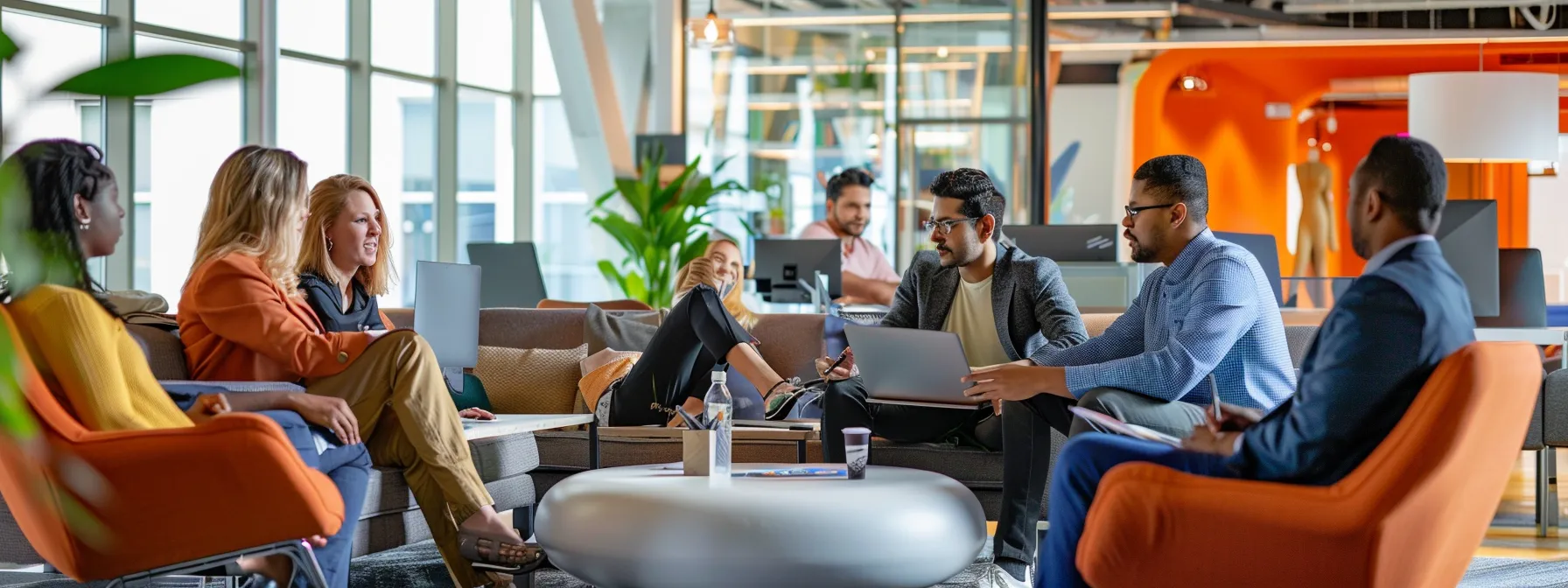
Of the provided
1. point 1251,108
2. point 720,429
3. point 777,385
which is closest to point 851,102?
point 1251,108

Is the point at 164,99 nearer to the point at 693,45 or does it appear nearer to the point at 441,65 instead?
the point at 693,45

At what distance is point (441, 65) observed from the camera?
32.6 feet

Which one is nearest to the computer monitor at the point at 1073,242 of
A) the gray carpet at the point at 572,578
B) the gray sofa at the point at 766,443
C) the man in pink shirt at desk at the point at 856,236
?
the gray sofa at the point at 766,443

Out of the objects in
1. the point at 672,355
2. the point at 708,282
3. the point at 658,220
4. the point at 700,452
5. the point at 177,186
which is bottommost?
the point at 700,452

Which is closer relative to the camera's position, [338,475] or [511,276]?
[338,475]

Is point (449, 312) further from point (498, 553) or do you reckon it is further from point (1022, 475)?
point (1022, 475)

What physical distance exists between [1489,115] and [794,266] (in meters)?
2.85

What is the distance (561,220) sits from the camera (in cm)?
1120

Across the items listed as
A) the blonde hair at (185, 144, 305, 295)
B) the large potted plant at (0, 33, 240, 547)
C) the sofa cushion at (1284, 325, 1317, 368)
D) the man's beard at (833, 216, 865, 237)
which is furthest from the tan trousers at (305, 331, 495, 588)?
the man's beard at (833, 216, 865, 237)

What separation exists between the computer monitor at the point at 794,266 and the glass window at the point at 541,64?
5.34 m

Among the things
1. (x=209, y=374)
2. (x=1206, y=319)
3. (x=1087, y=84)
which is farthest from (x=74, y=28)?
(x=1087, y=84)

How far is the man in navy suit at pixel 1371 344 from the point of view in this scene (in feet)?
6.26

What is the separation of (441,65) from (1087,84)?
20.7ft

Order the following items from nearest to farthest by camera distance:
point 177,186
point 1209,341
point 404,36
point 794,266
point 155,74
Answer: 1. point 155,74
2. point 1209,341
3. point 794,266
4. point 177,186
5. point 404,36
